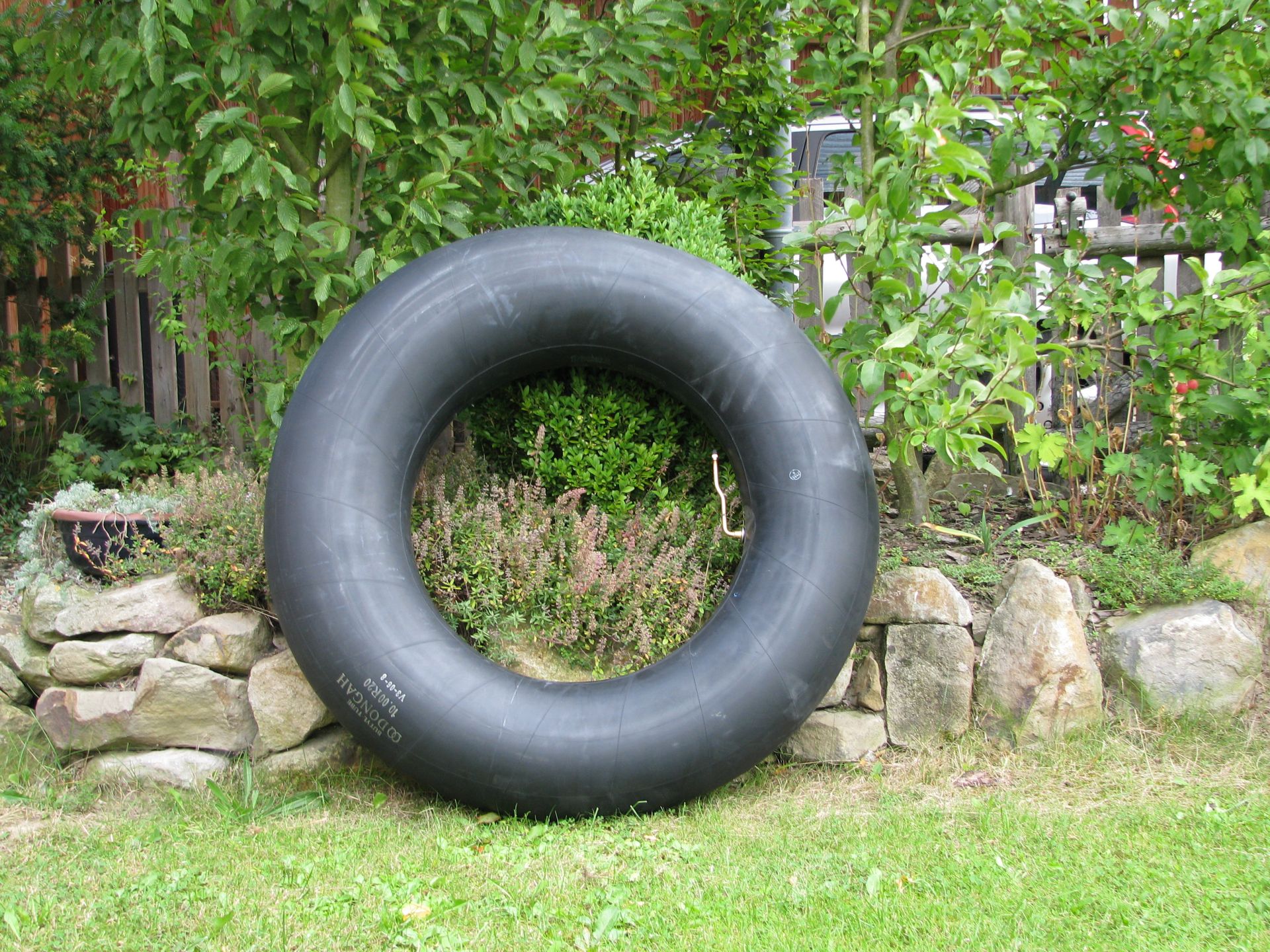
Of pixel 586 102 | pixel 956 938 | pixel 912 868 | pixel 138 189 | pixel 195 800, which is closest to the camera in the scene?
pixel 956 938

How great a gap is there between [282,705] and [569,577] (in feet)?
2.86

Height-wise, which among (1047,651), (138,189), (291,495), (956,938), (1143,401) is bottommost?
(956,938)

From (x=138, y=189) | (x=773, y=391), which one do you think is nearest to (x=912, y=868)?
(x=773, y=391)

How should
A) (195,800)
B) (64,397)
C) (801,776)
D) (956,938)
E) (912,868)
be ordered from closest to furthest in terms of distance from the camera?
(956,938), (912,868), (195,800), (801,776), (64,397)

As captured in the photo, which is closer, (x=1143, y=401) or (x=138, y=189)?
(x=1143, y=401)

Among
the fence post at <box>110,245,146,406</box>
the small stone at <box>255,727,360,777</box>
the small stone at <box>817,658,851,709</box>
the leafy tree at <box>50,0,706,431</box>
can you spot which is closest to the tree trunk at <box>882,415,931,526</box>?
the small stone at <box>817,658,851,709</box>

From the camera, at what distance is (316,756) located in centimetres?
277

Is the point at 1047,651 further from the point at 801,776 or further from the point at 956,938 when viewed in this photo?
the point at 956,938

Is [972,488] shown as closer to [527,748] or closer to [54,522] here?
[527,748]

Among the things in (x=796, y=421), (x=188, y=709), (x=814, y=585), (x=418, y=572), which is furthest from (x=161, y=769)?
(x=796, y=421)

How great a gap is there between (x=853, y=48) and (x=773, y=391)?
1472 millimetres

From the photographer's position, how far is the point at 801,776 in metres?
2.82

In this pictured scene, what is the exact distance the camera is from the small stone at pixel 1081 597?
3012 millimetres

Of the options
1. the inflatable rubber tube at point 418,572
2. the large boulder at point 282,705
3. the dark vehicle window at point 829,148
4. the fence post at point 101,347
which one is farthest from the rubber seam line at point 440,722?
the dark vehicle window at point 829,148
